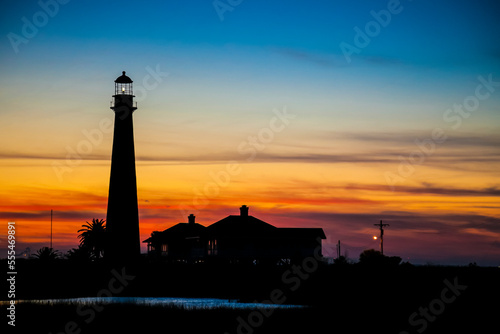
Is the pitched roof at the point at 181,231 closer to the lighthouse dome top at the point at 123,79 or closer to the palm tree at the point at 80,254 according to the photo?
the palm tree at the point at 80,254

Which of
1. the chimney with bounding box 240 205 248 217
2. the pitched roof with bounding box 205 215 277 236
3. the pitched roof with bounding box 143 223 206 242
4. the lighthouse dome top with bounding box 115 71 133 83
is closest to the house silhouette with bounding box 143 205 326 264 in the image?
the pitched roof with bounding box 205 215 277 236

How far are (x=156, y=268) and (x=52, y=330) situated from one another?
34451 mm

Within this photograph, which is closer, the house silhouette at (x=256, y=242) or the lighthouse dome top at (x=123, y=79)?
the lighthouse dome top at (x=123, y=79)

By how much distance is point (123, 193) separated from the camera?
2746 inches

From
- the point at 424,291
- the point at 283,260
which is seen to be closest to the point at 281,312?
the point at 424,291

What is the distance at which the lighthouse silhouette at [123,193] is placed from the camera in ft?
227

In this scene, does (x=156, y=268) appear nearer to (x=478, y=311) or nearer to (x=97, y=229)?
(x=97, y=229)

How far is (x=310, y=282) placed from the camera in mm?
63125

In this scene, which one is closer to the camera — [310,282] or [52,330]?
[52,330]

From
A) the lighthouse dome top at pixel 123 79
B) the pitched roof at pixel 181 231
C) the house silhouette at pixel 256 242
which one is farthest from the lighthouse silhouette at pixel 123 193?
the pitched roof at pixel 181 231

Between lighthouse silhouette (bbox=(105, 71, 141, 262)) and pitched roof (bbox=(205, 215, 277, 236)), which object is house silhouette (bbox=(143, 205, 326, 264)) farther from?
lighthouse silhouette (bbox=(105, 71, 141, 262))

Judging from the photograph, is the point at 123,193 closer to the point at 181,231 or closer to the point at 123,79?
the point at 123,79

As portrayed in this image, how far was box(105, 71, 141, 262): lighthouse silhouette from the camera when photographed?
227 feet

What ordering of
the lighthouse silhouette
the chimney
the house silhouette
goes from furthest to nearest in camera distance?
the chimney, the house silhouette, the lighthouse silhouette
